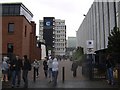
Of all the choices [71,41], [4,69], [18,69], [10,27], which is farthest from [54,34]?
[18,69]

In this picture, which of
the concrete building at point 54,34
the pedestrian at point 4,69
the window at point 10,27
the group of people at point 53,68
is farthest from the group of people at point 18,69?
the concrete building at point 54,34

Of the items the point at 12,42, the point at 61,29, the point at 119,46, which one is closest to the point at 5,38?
the point at 12,42

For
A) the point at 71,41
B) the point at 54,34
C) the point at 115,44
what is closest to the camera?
the point at 115,44

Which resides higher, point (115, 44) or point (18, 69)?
point (115, 44)

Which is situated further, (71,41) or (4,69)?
(71,41)

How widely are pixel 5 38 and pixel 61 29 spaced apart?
11785 centimetres

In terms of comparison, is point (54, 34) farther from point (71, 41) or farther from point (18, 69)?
point (18, 69)

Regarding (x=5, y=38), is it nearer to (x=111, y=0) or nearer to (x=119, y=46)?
(x=111, y=0)

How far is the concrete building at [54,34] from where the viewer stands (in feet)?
513

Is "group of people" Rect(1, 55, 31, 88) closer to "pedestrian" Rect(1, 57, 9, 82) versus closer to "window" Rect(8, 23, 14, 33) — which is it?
"pedestrian" Rect(1, 57, 9, 82)

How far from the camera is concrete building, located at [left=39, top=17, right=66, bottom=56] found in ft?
513

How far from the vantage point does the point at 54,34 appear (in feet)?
539

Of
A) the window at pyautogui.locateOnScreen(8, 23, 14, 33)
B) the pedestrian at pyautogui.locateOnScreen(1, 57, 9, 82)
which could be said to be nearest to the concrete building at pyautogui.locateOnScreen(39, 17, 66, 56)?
the window at pyautogui.locateOnScreen(8, 23, 14, 33)

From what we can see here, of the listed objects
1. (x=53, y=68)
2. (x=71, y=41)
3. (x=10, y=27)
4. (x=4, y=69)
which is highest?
(x=71, y=41)
